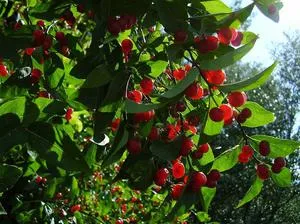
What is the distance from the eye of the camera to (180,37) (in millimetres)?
1377

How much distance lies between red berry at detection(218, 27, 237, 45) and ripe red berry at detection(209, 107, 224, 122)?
190 millimetres

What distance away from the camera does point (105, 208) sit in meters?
4.96

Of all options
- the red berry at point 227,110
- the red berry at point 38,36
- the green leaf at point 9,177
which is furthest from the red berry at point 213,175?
the red berry at point 38,36

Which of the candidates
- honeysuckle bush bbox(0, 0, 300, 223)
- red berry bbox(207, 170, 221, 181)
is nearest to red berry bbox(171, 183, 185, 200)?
honeysuckle bush bbox(0, 0, 300, 223)

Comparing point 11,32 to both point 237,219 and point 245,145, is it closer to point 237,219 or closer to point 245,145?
point 245,145

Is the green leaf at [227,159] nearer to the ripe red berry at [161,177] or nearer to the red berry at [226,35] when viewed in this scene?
the ripe red berry at [161,177]

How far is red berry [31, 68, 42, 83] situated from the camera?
5.84 ft

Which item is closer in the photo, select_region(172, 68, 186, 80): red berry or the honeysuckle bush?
the honeysuckle bush

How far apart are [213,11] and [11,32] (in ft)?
2.20

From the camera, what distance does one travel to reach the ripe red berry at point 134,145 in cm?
154

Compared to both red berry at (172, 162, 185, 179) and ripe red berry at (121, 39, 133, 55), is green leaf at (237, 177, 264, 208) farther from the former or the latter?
ripe red berry at (121, 39, 133, 55)

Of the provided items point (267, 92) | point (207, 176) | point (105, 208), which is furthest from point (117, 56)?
point (267, 92)

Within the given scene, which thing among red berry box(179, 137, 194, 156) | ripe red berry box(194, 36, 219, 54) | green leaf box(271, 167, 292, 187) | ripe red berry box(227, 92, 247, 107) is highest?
ripe red berry box(194, 36, 219, 54)

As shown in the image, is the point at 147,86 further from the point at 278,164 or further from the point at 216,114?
the point at 278,164
